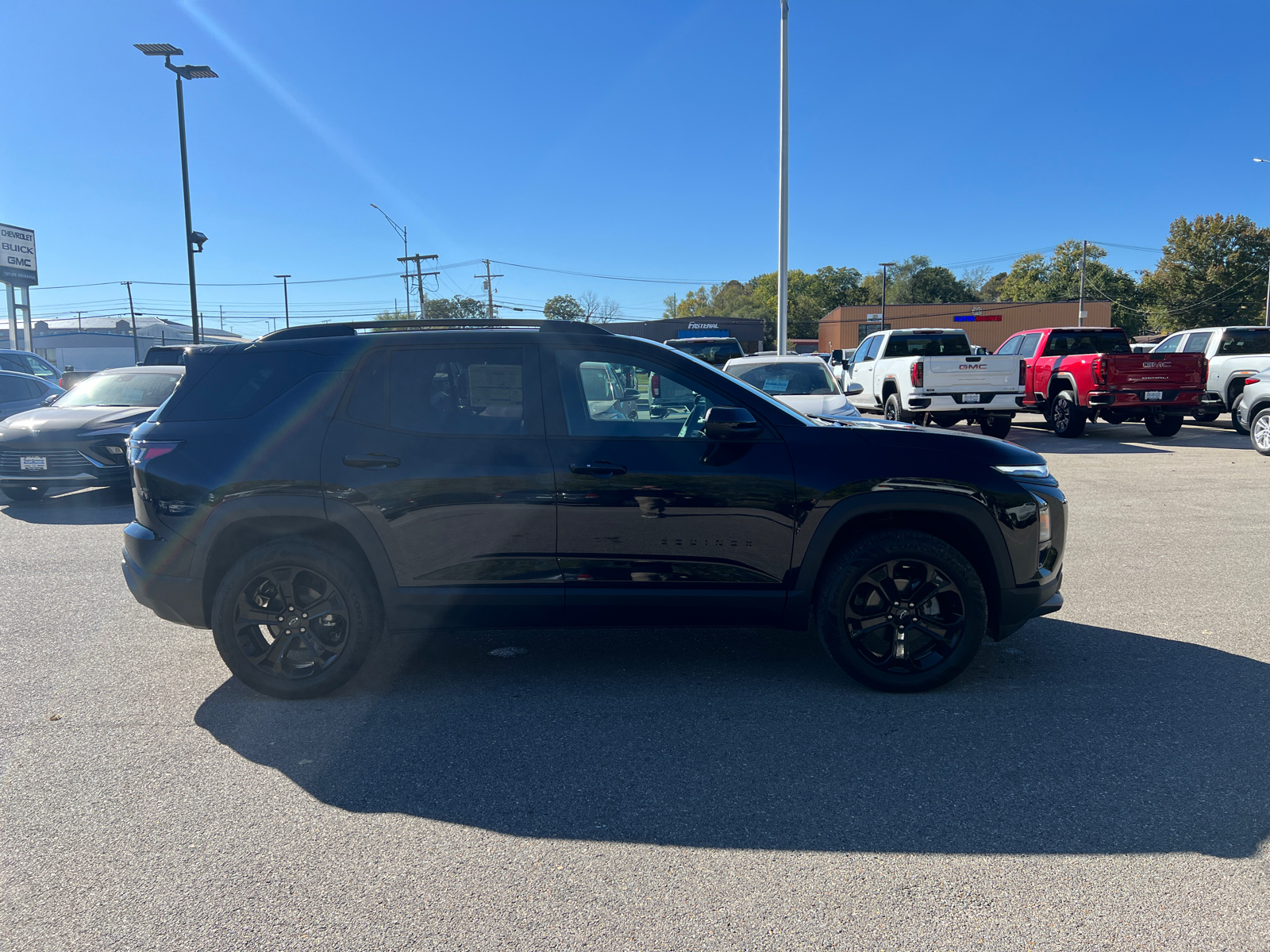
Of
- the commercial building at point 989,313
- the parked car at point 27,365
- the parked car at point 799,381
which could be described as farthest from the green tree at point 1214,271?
the parked car at point 27,365

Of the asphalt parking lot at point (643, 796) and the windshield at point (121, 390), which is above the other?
the windshield at point (121, 390)

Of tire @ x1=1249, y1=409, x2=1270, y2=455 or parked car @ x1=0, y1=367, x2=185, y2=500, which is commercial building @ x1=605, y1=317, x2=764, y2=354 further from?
parked car @ x1=0, y1=367, x2=185, y2=500

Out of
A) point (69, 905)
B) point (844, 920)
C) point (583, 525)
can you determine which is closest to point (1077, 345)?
point (583, 525)

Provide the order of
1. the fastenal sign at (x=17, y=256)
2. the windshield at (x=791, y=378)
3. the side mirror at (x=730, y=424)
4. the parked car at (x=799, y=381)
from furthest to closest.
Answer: the fastenal sign at (x=17, y=256) → the windshield at (x=791, y=378) → the parked car at (x=799, y=381) → the side mirror at (x=730, y=424)

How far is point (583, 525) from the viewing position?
4156 millimetres

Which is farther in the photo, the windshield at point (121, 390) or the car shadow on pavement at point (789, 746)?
the windshield at point (121, 390)

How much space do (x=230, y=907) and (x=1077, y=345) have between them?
61.5 ft

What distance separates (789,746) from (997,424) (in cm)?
1438

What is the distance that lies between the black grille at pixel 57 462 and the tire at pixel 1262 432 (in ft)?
53.6

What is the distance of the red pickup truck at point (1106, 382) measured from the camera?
1530cm

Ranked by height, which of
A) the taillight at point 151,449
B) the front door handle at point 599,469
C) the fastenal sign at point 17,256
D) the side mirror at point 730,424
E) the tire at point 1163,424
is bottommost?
the tire at point 1163,424

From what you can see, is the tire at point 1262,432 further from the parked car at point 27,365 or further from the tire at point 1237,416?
the parked car at point 27,365

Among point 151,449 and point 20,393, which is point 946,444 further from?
point 20,393

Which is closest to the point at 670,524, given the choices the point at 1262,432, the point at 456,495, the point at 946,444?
the point at 456,495
